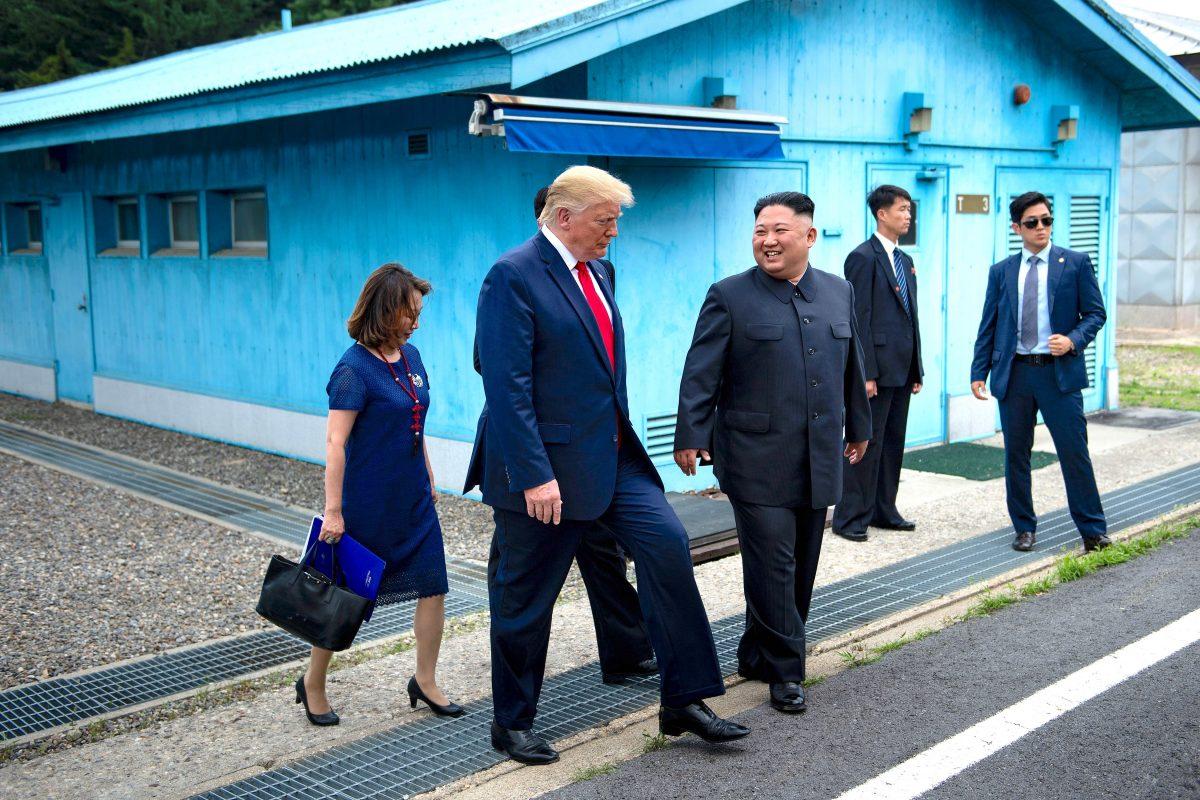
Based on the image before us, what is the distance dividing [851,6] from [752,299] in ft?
18.5

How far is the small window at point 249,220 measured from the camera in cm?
1116

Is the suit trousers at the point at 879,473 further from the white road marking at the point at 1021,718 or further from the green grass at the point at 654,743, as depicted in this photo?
the green grass at the point at 654,743

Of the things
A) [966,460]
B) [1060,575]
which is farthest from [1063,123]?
[1060,575]

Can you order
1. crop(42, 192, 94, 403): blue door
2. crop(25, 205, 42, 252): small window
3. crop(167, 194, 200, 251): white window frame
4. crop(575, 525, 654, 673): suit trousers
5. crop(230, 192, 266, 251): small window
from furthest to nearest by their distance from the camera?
crop(25, 205, 42, 252): small window
crop(42, 192, 94, 403): blue door
crop(167, 194, 200, 251): white window frame
crop(230, 192, 266, 251): small window
crop(575, 525, 654, 673): suit trousers

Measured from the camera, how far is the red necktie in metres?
4.38

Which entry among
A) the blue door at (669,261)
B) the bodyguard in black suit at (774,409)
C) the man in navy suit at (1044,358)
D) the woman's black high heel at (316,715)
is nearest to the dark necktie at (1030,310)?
the man in navy suit at (1044,358)

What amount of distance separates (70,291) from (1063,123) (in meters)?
10.6

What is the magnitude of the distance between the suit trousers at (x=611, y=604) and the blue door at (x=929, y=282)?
5.68 metres

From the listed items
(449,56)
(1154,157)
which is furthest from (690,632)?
(1154,157)

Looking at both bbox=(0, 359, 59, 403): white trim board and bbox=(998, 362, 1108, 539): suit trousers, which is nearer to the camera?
bbox=(998, 362, 1108, 539): suit trousers

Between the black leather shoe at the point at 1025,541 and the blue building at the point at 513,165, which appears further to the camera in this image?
the blue building at the point at 513,165

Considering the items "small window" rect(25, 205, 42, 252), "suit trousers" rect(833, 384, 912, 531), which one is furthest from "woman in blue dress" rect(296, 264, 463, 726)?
"small window" rect(25, 205, 42, 252)

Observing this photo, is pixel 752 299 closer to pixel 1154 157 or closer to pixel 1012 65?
pixel 1012 65

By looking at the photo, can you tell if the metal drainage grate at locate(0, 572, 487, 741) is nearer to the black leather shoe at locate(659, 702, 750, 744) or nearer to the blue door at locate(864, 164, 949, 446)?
the black leather shoe at locate(659, 702, 750, 744)
